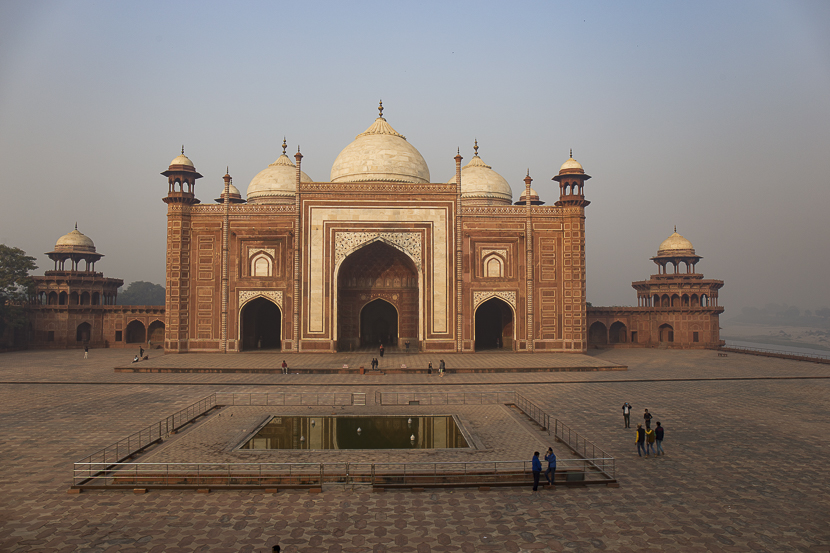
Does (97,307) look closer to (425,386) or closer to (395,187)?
(395,187)

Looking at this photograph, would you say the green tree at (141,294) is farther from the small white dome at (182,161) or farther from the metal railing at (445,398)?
the metal railing at (445,398)

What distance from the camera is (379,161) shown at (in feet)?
95.1

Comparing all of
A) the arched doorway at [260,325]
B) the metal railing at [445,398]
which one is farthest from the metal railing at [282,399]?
the arched doorway at [260,325]

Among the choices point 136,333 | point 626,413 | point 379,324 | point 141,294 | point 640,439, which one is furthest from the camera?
point 141,294

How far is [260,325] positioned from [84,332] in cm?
1231

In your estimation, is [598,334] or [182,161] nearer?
[182,161]

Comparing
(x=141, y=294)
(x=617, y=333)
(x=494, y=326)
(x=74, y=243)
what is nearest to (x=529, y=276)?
(x=494, y=326)

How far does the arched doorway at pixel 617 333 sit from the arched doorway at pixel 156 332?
94.5 feet

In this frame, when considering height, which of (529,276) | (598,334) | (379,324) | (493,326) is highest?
→ (529,276)

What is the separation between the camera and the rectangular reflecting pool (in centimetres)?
1073

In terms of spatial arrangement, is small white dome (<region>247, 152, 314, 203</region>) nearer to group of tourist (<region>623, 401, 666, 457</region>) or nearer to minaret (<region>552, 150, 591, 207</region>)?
minaret (<region>552, 150, 591, 207</region>)

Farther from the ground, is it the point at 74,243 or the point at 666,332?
the point at 74,243

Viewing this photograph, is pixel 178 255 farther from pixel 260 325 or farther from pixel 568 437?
pixel 568 437

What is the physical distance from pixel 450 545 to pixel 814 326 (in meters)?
180
